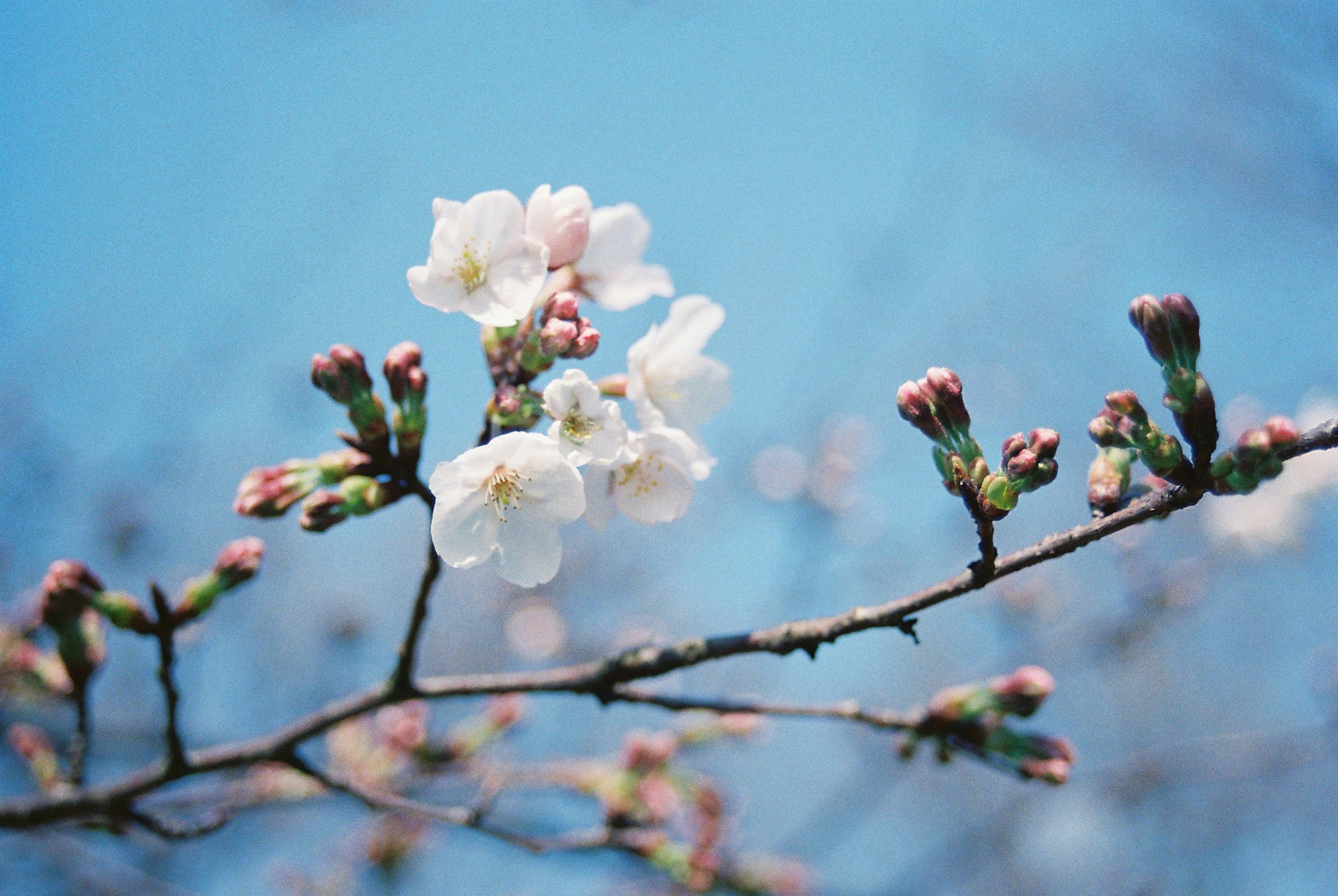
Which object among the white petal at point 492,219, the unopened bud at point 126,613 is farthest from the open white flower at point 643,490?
the unopened bud at point 126,613

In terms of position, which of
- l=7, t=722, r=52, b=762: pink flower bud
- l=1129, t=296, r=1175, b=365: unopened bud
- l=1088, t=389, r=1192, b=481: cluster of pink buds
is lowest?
l=7, t=722, r=52, b=762: pink flower bud

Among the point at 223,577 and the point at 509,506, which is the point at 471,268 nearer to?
the point at 509,506

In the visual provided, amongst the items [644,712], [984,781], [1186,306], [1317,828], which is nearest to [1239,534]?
[1317,828]

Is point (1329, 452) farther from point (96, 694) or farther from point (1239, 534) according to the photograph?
point (96, 694)

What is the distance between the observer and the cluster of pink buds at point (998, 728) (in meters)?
1.87

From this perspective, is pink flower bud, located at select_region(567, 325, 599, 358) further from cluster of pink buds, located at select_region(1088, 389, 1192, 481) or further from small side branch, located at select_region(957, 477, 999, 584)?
cluster of pink buds, located at select_region(1088, 389, 1192, 481)

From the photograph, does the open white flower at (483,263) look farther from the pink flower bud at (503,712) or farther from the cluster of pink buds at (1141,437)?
the pink flower bud at (503,712)

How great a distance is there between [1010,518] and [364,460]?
6.68 meters

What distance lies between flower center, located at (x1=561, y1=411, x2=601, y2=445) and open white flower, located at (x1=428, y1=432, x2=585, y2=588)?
3 cm

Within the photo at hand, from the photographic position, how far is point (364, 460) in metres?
1.72

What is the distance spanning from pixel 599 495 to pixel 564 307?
15.2 inches

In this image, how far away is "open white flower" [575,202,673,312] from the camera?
1.94m

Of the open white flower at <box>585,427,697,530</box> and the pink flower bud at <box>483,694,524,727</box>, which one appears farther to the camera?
the pink flower bud at <box>483,694,524,727</box>

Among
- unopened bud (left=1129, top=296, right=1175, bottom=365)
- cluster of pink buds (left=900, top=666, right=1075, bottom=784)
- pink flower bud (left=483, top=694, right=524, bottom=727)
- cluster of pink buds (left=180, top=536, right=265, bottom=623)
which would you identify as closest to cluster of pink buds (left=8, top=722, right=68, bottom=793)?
cluster of pink buds (left=180, top=536, right=265, bottom=623)
